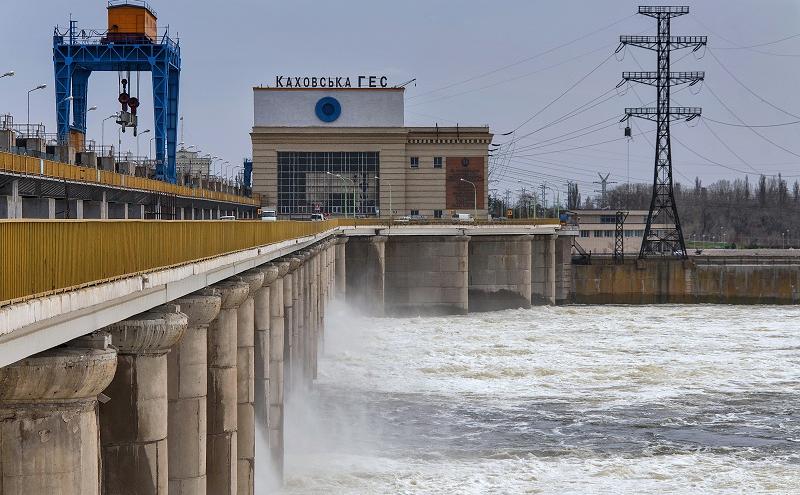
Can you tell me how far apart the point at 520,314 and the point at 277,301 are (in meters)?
60.5

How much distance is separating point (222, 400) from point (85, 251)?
34.6ft

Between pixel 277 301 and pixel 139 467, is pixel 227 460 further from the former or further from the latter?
pixel 277 301

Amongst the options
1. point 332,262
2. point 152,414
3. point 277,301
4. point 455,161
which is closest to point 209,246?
point 152,414

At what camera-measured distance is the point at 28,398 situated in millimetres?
13328

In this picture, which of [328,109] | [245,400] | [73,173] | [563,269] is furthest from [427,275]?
[245,400]

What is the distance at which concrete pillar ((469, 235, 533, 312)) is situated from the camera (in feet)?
331

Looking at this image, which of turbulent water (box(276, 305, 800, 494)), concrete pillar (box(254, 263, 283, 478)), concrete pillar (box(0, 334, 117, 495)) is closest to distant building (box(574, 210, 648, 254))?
turbulent water (box(276, 305, 800, 494))

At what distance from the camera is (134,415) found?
16.8m

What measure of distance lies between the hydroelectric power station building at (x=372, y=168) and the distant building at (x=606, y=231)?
50661mm

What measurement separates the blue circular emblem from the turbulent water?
53109mm

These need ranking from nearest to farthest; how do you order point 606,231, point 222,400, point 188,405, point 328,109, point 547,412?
point 188,405, point 222,400, point 547,412, point 328,109, point 606,231

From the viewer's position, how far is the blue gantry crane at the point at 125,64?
252 feet

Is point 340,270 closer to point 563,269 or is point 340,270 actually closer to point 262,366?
point 563,269

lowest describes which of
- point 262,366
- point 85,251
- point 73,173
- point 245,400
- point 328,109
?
point 245,400
